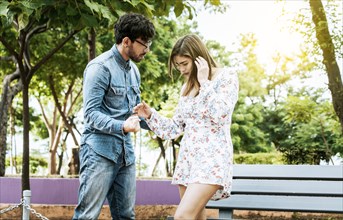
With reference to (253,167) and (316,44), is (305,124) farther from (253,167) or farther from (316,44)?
(253,167)

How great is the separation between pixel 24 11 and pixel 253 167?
276cm

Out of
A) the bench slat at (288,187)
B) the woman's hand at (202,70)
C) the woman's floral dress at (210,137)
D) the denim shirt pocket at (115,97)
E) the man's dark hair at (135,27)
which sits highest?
the man's dark hair at (135,27)

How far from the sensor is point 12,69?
16.9 metres

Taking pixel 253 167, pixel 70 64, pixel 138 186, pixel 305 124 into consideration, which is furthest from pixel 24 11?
pixel 305 124

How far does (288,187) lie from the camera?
5.11 m

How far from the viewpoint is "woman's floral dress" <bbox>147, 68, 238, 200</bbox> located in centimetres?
371

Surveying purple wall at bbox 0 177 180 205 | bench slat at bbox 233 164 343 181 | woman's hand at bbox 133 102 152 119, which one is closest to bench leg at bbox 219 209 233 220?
bench slat at bbox 233 164 343 181

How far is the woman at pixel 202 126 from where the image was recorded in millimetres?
3664

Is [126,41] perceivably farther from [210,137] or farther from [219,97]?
[210,137]

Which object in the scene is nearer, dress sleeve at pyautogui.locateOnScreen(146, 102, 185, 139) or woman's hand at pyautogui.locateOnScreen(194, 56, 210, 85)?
woman's hand at pyautogui.locateOnScreen(194, 56, 210, 85)

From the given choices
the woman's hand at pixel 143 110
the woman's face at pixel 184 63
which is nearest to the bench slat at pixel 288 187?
the woman's hand at pixel 143 110

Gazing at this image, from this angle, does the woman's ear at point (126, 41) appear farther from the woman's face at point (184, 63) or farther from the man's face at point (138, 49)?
the woman's face at point (184, 63)

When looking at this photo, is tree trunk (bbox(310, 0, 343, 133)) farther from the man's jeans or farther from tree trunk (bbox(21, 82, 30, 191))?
the man's jeans

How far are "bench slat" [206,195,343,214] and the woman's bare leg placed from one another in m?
1.43
